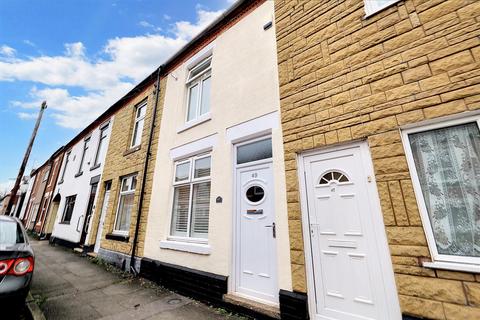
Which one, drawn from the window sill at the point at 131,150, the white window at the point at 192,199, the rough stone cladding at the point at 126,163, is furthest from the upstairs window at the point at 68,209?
the white window at the point at 192,199

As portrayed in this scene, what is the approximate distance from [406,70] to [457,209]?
1727mm

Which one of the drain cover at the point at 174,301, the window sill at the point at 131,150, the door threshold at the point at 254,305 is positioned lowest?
the drain cover at the point at 174,301

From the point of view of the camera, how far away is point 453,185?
2.30 metres

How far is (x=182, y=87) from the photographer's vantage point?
6.43 meters

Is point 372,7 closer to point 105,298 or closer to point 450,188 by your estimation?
point 450,188

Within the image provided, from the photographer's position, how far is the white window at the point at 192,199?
15.7ft

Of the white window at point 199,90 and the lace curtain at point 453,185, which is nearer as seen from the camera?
the lace curtain at point 453,185

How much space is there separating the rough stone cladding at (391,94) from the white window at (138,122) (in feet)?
20.4

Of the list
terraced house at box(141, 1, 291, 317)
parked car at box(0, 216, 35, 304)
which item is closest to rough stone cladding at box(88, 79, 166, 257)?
terraced house at box(141, 1, 291, 317)

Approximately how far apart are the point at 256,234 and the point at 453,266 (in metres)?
2.45

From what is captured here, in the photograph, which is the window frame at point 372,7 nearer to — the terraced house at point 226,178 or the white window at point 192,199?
the terraced house at point 226,178

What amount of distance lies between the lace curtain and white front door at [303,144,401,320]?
0.51 meters

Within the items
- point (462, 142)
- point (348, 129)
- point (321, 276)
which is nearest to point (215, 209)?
point (321, 276)

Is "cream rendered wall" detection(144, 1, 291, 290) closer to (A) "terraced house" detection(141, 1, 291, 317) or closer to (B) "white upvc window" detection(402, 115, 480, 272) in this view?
(A) "terraced house" detection(141, 1, 291, 317)
